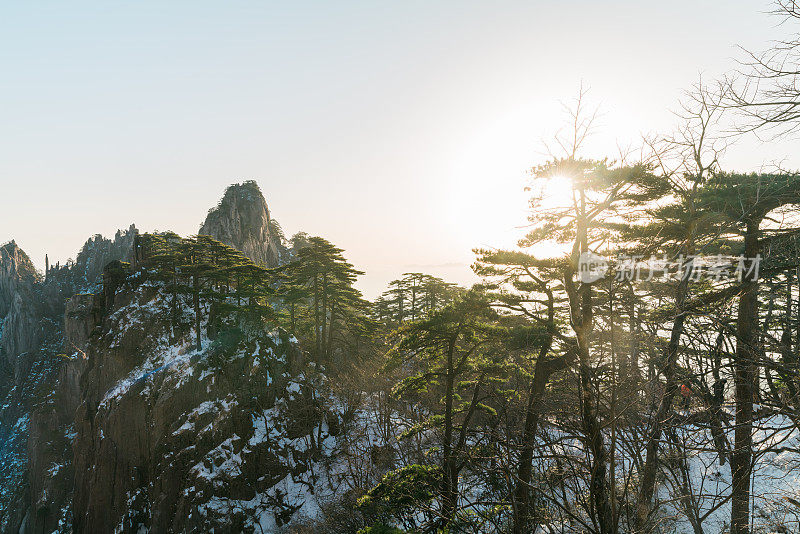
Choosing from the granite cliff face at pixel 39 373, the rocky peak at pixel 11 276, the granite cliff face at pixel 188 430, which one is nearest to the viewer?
the granite cliff face at pixel 188 430

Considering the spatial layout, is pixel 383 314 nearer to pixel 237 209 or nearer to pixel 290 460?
pixel 290 460

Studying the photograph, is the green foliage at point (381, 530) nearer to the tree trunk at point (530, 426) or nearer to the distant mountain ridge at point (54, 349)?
the tree trunk at point (530, 426)

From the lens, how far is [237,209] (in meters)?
50.8

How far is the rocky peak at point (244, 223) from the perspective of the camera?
159 ft

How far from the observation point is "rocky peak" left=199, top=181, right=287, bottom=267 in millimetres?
48406

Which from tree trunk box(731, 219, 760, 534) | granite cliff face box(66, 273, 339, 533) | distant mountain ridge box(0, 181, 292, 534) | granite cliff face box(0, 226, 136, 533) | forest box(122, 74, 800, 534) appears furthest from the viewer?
A: granite cliff face box(0, 226, 136, 533)

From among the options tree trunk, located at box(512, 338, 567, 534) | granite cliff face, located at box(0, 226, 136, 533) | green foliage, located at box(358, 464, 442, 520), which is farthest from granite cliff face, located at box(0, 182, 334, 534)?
tree trunk, located at box(512, 338, 567, 534)

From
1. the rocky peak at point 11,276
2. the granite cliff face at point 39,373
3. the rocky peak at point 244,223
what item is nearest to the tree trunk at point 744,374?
the rocky peak at point 244,223

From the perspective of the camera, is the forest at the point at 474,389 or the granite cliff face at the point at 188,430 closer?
the forest at the point at 474,389

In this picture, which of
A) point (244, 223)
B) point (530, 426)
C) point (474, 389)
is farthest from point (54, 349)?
point (530, 426)

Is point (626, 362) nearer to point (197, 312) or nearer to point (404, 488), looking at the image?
point (404, 488)

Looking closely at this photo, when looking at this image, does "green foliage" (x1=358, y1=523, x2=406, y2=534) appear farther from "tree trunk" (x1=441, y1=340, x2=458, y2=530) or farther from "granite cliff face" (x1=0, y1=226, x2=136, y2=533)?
"granite cliff face" (x1=0, y1=226, x2=136, y2=533)

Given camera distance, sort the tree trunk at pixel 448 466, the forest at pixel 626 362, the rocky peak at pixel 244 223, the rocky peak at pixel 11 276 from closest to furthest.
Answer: the forest at pixel 626 362, the tree trunk at pixel 448 466, the rocky peak at pixel 244 223, the rocky peak at pixel 11 276

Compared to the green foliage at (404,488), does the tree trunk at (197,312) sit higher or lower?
higher
